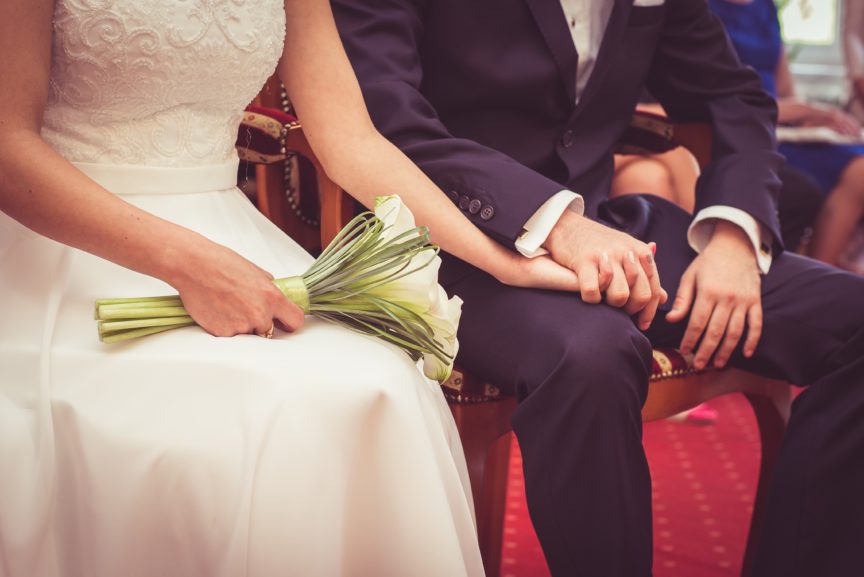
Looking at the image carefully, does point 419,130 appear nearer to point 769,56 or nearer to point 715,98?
point 715,98

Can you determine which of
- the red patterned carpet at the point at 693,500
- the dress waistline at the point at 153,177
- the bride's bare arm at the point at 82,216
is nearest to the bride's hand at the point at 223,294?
the bride's bare arm at the point at 82,216

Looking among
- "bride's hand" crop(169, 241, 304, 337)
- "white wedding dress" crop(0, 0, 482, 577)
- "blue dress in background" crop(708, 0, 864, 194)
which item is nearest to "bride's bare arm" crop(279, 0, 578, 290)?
"white wedding dress" crop(0, 0, 482, 577)

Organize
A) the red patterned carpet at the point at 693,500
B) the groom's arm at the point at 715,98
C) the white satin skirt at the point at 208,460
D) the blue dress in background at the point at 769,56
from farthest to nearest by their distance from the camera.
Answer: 1. the blue dress in background at the point at 769,56
2. the red patterned carpet at the point at 693,500
3. the groom's arm at the point at 715,98
4. the white satin skirt at the point at 208,460

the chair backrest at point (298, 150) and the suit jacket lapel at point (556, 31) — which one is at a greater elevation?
the suit jacket lapel at point (556, 31)

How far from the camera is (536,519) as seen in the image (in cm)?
117

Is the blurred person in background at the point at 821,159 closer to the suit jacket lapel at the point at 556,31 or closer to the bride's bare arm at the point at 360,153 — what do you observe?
the suit jacket lapel at the point at 556,31

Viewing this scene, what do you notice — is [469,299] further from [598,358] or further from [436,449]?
[436,449]

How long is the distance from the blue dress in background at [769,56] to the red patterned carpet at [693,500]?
121cm

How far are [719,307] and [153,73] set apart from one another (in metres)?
0.88

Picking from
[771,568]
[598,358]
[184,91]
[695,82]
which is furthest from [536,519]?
[695,82]

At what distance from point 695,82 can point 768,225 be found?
37 centimetres

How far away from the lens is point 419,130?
4.33 feet

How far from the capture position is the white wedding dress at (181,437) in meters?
0.85

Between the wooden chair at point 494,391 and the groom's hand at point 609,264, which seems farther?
the wooden chair at point 494,391
